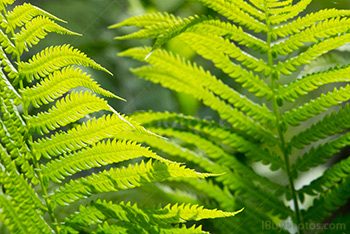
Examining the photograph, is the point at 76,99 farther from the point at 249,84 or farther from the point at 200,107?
the point at 200,107

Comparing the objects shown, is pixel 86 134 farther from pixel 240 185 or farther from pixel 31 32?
pixel 240 185

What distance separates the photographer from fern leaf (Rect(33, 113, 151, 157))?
0.55m

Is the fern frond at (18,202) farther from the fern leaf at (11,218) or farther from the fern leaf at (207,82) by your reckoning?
the fern leaf at (207,82)

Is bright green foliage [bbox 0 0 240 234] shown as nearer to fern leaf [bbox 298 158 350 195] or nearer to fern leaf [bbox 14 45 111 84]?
fern leaf [bbox 14 45 111 84]

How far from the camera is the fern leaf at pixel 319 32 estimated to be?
0.73m

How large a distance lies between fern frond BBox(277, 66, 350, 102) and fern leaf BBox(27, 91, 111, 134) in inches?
16.6

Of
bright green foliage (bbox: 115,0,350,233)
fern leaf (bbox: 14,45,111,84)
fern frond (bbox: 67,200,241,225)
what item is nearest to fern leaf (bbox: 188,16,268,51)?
bright green foliage (bbox: 115,0,350,233)

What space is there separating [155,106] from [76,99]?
856mm

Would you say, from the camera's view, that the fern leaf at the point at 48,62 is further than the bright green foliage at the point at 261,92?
No

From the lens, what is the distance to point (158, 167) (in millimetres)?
544

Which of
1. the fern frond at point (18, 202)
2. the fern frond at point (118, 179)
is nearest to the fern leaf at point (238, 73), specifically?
the fern frond at point (118, 179)

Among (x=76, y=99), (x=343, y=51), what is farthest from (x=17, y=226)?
(x=343, y=51)

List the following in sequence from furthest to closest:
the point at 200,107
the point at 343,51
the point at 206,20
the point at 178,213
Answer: the point at 200,107
the point at 343,51
the point at 206,20
the point at 178,213

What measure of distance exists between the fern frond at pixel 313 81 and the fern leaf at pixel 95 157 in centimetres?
39
